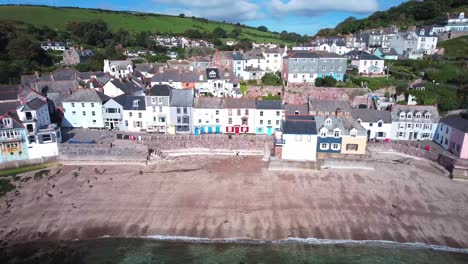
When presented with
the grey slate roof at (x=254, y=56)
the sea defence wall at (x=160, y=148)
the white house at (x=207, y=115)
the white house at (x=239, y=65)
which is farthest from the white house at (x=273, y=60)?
the sea defence wall at (x=160, y=148)

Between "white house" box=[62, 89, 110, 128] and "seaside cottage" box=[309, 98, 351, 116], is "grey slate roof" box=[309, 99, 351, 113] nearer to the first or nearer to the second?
"seaside cottage" box=[309, 98, 351, 116]

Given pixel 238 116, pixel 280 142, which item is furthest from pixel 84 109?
pixel 280 142

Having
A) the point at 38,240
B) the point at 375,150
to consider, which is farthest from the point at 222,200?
the point at 375,150

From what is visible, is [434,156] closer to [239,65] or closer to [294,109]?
[294,109]

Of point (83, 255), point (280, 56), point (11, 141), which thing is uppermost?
point (280, 56)

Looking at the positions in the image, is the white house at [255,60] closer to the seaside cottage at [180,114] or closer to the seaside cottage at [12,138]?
the seaside cottage at [180,114]

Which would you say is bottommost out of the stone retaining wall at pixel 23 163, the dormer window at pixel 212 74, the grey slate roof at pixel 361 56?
the stone retaining wall at pixel 23 163

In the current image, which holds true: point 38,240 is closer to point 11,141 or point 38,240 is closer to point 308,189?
point 11,141
